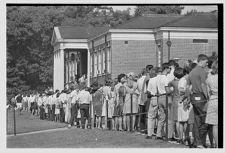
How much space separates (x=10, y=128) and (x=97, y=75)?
28.3ft

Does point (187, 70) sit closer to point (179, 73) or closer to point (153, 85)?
point (179, 73)

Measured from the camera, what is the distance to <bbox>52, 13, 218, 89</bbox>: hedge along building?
32.7m

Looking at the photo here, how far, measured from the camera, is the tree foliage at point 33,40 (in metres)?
26.0

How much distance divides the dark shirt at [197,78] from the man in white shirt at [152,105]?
2.62 metres

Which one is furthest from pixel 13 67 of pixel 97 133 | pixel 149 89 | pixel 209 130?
pixel 209 130

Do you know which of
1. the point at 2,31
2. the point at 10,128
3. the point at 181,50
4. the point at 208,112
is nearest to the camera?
the point at 208,112

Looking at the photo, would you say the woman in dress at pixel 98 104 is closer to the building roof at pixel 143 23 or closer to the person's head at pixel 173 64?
the person's head at pixel 173 64

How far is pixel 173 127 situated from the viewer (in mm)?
18125

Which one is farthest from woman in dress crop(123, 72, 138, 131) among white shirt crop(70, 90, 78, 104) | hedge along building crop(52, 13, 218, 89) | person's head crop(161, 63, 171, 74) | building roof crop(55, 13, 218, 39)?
building roof crop(55, 13, 218, 39)

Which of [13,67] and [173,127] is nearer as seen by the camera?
[173,127]

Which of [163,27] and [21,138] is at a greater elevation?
[163,27]

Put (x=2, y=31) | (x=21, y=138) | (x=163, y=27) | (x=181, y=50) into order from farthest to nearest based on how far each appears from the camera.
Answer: (x=163, y=27) → (x=181, y=50) → (x=21, y=138) → (x=2, y=31)

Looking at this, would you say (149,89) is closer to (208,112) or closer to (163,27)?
(208,112)

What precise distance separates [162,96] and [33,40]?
484 inches
